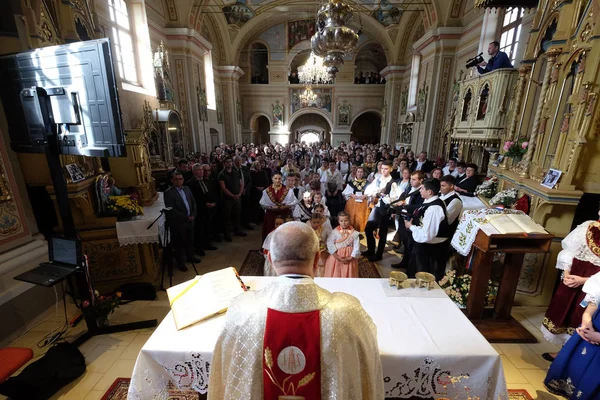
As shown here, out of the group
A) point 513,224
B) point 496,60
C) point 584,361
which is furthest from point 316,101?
point 584,361

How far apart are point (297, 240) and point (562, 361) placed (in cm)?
293

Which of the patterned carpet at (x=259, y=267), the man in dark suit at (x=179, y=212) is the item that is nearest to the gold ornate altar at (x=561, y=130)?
the patterned carpet at (x=259, y=267)

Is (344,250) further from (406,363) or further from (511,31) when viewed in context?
(511,31)

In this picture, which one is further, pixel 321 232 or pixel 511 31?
pixel 511 31

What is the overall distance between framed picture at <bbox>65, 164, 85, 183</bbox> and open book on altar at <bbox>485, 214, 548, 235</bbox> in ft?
18.2

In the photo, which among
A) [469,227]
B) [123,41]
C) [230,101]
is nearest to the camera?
[469,227]

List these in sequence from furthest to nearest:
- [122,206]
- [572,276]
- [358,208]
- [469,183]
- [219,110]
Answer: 1. [219,110]
2. [358,208]
3. [469,183]
4. [122,206]
5. [572,276]

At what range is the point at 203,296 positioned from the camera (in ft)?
6.97

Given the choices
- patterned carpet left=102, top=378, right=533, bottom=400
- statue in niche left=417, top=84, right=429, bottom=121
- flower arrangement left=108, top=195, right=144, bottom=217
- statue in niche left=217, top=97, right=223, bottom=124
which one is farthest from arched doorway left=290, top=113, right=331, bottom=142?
patterned carpet left=102, top=378, right=533, bottom=400

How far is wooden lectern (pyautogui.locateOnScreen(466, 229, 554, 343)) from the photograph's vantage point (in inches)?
122

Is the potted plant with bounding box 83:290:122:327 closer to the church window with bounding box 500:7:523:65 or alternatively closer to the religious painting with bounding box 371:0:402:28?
the church window with bounding box 500:7:523:65

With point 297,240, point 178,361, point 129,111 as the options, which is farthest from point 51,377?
point 129,111

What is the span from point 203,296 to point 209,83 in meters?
15.6

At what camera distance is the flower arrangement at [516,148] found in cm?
491
